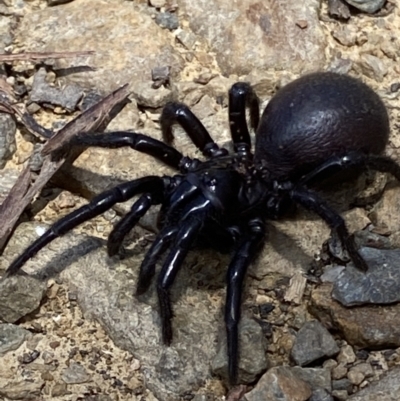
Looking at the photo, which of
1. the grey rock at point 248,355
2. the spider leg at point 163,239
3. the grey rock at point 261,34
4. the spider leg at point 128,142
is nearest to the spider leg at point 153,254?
the spider leg at point 163,239

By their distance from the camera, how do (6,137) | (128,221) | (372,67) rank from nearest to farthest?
(128,221), (6,137), (372,67)

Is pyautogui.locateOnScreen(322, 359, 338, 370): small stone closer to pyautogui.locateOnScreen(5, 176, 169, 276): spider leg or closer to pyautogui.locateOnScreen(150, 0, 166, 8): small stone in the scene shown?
pyautogui.locateOnScreen(5, 176, 169, 276): spider leg

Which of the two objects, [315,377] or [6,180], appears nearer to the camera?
[315,377]

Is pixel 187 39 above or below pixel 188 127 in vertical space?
above

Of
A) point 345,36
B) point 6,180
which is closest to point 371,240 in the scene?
point 345,36

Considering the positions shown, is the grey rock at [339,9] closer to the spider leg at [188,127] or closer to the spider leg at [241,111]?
the spider leg at [241,111]

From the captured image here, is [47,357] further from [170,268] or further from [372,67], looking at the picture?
[372,67]
